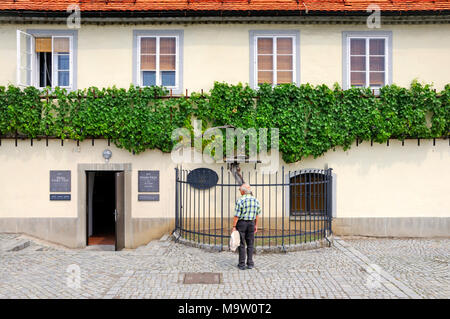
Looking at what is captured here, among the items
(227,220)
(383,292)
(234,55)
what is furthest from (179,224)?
(383,292)

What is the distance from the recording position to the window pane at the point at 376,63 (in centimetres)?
1126

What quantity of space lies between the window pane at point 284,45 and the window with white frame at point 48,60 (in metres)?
5.96

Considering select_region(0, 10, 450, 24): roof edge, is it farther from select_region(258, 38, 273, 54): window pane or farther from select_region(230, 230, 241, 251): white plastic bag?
select_region(230, 230, 241, 251): white plastic bag

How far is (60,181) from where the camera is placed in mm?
11094

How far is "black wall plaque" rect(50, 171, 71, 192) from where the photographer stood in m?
11.1

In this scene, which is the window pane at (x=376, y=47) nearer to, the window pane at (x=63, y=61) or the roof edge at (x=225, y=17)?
the roof edge at (x=225, y=17)

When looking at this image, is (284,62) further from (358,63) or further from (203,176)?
(203,176)

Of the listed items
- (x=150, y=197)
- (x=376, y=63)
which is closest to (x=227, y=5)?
(x=376, y=63)

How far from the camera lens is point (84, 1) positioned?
37.3ft

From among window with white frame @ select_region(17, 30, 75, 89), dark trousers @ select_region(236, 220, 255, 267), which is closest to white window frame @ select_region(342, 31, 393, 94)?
dark trousers @ select_region(236, 220, 255, 267)

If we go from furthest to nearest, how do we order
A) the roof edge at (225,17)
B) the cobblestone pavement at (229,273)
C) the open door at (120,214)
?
the open door at (120,214) < the roof edge at (225,17) < the cobblestone pavement at (229,273)

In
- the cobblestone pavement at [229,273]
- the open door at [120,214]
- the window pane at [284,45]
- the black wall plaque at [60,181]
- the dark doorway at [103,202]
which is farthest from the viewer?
the dark doorway at [103,202]

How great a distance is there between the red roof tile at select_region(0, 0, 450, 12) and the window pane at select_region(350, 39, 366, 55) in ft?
2.87

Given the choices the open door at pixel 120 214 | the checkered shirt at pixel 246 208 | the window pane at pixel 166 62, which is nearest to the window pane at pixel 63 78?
Result: the window pane at pixel 166 62
